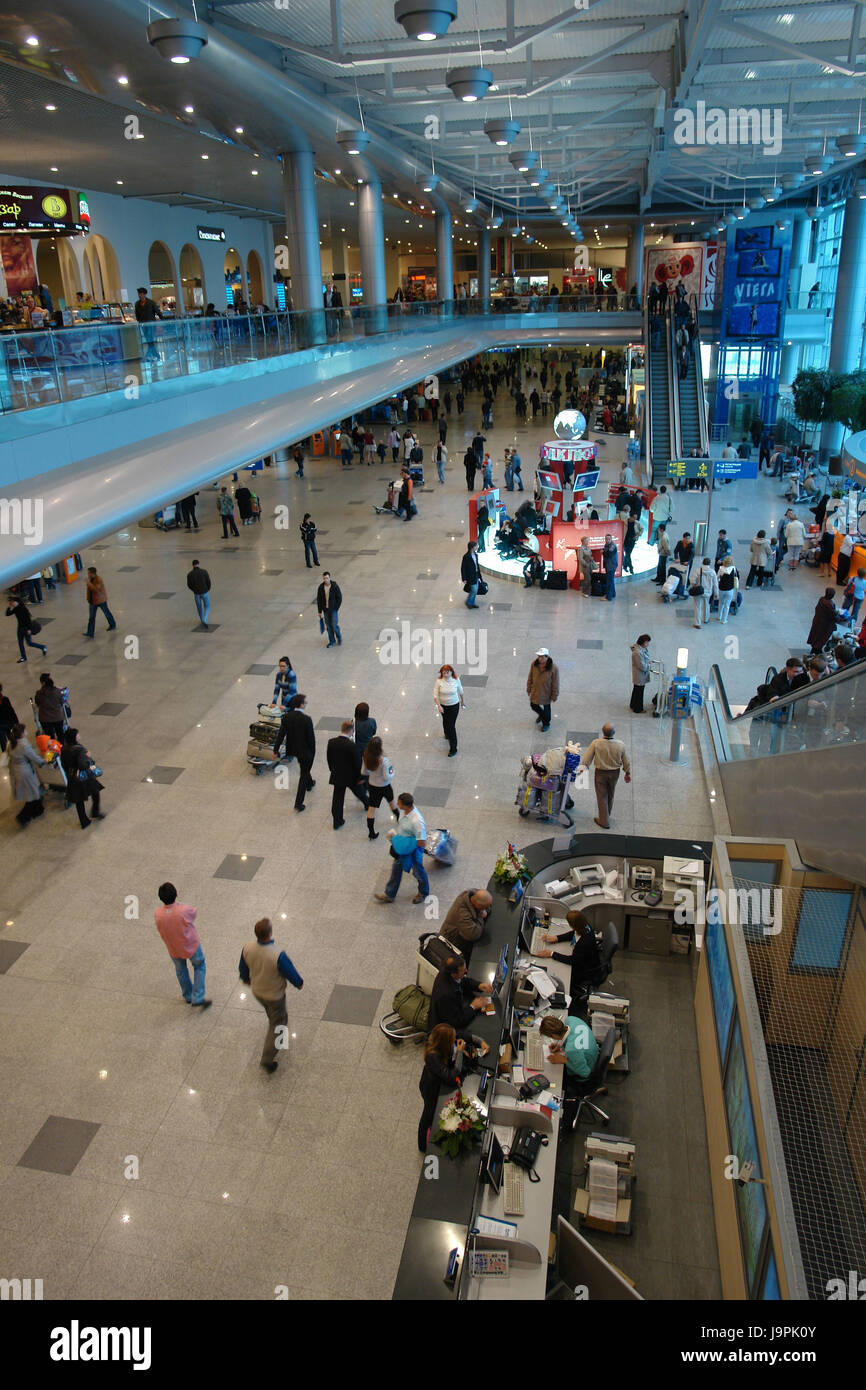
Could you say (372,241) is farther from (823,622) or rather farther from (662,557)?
(823,622)

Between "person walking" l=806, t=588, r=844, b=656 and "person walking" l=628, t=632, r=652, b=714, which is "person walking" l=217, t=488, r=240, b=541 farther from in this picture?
"person walking" l=806, t=588, r=844, b=656

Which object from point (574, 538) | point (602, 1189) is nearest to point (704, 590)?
point (574, 538)

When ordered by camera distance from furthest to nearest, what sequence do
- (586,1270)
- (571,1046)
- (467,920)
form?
→ (467,920) < (571,1046) < (586,1270)

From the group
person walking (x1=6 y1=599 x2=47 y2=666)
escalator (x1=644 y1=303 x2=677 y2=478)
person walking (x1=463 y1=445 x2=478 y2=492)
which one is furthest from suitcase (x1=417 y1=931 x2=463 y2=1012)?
escalator (x1=644 y1=303 x2=677 y2=478)

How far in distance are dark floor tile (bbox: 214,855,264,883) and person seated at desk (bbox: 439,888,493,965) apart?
2.46m

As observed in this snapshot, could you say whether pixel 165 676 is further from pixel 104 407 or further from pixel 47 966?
pixel 47 966

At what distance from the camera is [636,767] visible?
408 inches

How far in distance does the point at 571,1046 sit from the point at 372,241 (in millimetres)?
24343

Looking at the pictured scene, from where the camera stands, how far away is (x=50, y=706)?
1033 cm

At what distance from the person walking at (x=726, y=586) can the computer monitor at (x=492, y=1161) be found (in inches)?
435

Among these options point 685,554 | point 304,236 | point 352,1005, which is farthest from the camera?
point 304,236

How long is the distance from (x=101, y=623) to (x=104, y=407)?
650cm
